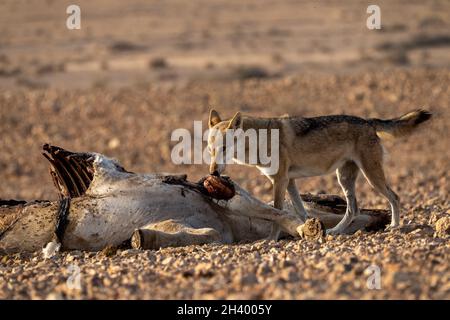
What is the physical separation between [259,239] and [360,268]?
266 cm

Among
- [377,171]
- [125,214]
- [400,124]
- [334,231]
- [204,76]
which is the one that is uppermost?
[400,124]

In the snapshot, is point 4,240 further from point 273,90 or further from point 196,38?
point 196,38

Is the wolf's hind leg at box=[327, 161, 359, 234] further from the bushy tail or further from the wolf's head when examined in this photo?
the wolf's head

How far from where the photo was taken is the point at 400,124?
1010 centimetres

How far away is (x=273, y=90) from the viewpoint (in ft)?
70.1

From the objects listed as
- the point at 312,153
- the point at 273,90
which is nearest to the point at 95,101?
the point at 273,90

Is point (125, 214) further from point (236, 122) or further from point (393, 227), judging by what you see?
point (393, 227)

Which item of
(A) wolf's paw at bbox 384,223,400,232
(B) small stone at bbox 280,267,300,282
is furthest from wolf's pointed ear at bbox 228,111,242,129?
(B) small stone at bbox 280,267,300,282

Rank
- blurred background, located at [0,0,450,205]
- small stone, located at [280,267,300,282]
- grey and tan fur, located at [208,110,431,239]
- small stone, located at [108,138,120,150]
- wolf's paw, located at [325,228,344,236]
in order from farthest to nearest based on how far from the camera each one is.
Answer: small stone, located at [108,138,120,150] < blurred background, located at [0,0,450,205] < grey and tan fur, located at [208,110,431,239] < wolf's paw, located at [325,228,344,236] < small stone, located at [280,267,300,282]

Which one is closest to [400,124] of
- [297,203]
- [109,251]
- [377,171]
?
[377,171]

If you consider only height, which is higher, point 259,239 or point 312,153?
point 312,153

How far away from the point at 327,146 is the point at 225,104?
34.8 feet

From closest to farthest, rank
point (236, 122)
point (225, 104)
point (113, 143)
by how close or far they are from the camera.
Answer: point (236, 122)
point (113, 143)
point (225, 104)

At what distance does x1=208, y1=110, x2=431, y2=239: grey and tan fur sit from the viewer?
984 centimetres
